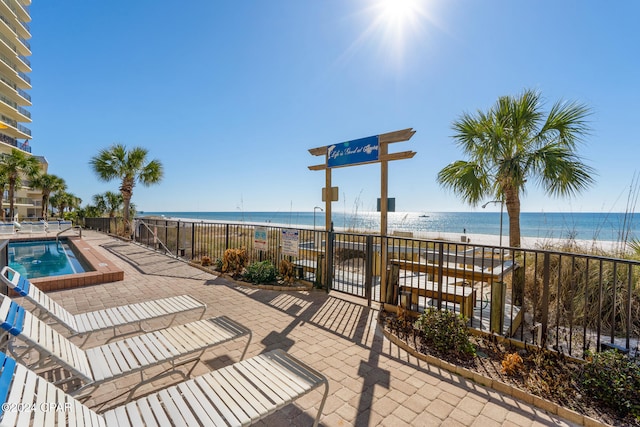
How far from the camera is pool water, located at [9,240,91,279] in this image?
7957 mm

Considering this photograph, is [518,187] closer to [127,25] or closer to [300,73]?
[300,73]

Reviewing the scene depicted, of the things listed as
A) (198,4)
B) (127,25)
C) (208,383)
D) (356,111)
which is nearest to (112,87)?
(127,25)

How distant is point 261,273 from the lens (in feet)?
18.9

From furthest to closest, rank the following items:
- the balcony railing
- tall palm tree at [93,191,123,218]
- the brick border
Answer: the balcony railing
tall palm tree at [93,191,123,218]
the brick border

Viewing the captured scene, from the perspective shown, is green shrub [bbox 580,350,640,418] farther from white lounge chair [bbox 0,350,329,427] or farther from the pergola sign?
the pergola sign

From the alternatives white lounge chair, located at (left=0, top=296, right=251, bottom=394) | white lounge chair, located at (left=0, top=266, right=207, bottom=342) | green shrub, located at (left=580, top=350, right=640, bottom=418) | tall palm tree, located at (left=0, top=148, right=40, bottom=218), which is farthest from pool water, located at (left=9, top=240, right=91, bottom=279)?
tall palm tree, located at (left=0, top=148, right=40, bottom=218)

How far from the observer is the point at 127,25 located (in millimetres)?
9969

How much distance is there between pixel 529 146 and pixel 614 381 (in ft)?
15.3

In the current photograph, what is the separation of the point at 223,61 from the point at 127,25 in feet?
Answer: 11.7

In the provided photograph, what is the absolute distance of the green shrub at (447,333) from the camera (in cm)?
292

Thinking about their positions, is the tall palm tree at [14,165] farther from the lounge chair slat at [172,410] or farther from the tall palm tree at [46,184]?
the lounge chair slat at [172,410]

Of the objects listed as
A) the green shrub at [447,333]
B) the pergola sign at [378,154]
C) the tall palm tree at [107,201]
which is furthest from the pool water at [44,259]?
the tall palm tree at [107,201]

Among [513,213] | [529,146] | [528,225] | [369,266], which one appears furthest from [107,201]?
[528,225]

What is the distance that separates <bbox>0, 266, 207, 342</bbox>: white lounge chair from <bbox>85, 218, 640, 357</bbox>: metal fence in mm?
2798
